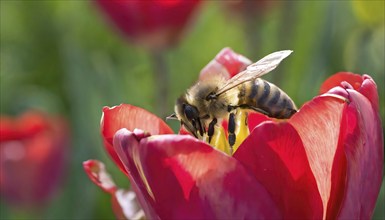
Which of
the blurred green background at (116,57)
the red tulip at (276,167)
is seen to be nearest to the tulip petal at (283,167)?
the red tulip at (276,167)

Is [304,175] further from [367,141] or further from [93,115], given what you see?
[93,115]

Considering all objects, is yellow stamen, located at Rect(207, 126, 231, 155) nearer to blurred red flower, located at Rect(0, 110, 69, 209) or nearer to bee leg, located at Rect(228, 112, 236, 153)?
bee leg, located at Rect(228, 112, 236, 153)

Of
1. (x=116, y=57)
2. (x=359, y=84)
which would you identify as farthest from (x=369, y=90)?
(x=116, y=57)

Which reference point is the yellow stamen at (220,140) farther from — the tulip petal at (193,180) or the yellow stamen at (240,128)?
the tulip petal at (193,180)

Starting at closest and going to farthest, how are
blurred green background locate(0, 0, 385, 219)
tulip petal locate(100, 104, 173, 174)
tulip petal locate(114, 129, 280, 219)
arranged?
tulip petal locate(114, 129, 280, 219)
tulip petal locate(100, 104, 173, 174)
blurred green background locate(0, 0, 385, 219)

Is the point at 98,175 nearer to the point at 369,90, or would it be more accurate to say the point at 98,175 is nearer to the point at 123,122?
the point at 123,122

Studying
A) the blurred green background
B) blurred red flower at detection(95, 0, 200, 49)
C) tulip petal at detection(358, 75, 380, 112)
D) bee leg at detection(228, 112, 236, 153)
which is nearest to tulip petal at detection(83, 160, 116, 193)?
bee leg at detection(228, 112, 236, 153)
